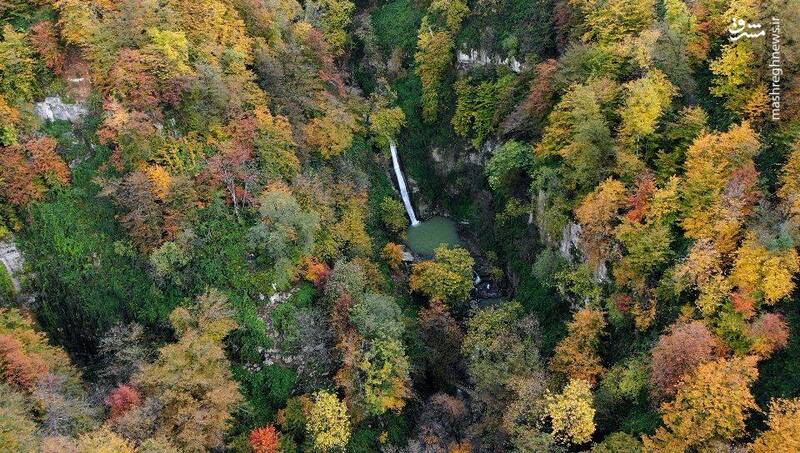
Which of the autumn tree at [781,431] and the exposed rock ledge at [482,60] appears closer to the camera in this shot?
the autumn tree at [781,431]

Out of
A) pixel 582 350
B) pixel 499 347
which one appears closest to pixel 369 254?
pixel 499 347

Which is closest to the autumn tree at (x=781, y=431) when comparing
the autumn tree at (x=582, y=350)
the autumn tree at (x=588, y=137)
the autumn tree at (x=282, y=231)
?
the autumn tree at (x=582, y=350)

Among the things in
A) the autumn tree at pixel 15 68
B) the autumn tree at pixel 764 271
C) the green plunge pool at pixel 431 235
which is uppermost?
the autumn tree at pixel 15 68

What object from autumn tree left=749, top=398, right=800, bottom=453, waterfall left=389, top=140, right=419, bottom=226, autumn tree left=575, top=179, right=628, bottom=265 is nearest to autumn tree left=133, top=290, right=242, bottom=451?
autumn tree left=575, top=179, right=628, bottom=265

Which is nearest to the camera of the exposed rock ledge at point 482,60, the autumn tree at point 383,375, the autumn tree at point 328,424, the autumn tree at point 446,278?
the autumn tree at point 328,424

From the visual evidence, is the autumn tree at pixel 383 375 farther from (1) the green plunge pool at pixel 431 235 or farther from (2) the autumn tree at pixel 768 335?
(2) the autumn tree at pixel 768 335

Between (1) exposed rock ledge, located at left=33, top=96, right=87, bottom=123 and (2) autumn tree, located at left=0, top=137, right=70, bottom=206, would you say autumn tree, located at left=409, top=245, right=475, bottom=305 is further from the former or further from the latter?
(1) exposed rock ledge, located at left=33, top=96, right=87, bottom=123

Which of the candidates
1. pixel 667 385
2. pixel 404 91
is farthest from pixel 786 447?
pixel 404 91

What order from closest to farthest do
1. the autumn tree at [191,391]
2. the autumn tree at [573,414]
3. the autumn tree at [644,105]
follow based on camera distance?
1. the autumn tree at [191,391]
2. the autumn tree at [573,414]
3. the autumn tree at [644,105]

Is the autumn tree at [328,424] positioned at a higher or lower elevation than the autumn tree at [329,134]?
lower
